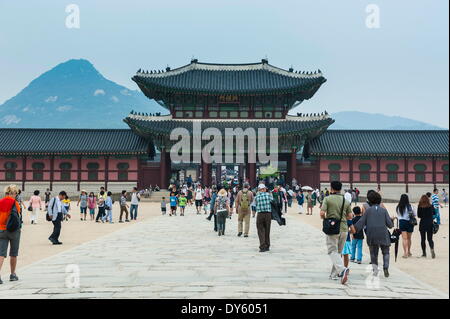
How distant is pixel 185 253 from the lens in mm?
10727

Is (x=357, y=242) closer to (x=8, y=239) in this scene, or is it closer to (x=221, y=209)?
(x=221, y=209)

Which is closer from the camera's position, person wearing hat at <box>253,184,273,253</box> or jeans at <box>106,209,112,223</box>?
person wearing hat at <box>253,184,273,253</box>

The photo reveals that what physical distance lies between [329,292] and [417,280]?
7.19 ft

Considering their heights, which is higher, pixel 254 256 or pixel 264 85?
pixel 264 85

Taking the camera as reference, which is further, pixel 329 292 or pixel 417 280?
pixel 417 280

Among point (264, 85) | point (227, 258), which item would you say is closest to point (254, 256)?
point (227, 258)

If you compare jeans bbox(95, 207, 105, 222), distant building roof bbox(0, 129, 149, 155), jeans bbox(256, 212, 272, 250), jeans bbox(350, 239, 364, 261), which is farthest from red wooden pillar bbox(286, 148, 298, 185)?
jeans bbox(350, 239, 364, 261)

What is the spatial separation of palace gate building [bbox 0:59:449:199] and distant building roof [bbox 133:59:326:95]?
123 millimetres

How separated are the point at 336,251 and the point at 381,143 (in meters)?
35.2

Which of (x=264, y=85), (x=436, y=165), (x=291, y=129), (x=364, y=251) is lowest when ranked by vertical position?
(x=364, y=251)

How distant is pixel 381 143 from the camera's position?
40.6 m

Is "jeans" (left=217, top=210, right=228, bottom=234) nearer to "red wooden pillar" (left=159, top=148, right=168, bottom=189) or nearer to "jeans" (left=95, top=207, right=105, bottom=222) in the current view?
"jeans" (left=95, top=207, right=105, bottom=222)

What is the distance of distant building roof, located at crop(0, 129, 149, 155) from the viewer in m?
39.2
